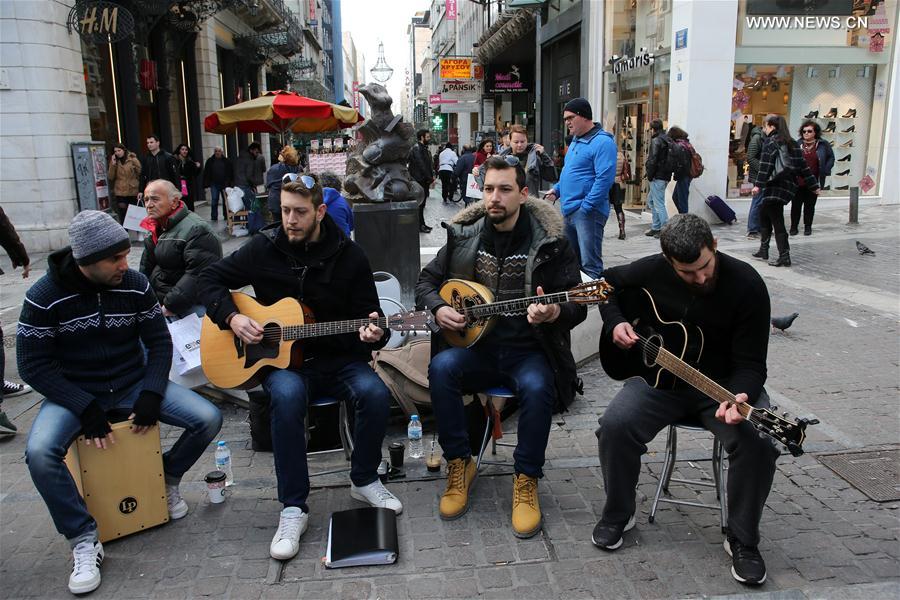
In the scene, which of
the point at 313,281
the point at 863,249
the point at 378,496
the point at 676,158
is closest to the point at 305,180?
the point at 313,281

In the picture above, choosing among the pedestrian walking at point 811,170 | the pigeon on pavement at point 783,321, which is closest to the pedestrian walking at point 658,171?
the pedestrian walking at point 811,170

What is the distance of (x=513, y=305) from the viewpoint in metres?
3.72

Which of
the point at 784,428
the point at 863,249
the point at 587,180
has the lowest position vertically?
the point at 863,249

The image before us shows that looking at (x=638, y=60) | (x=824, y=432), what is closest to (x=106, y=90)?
(x=638, y=60)

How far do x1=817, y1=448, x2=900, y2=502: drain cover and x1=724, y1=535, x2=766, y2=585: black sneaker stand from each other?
3.60 feet

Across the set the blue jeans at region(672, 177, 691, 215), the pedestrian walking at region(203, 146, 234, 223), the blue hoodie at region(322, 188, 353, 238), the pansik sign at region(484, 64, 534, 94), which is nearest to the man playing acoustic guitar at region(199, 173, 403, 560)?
the blue hoodie at region(322, 188, 353, 238)

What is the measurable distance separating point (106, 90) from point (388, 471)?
14.1 meters

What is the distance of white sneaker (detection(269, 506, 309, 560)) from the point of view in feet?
11.1

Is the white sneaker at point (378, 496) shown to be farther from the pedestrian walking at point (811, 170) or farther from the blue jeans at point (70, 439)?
the pedestrian walking at point (811, 170)

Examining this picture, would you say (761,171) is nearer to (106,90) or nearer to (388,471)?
(388,471)

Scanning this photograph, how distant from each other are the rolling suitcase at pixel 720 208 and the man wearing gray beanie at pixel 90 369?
450 inches

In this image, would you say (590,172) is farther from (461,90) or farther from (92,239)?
(461,90)

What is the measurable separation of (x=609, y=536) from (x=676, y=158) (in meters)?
10.2

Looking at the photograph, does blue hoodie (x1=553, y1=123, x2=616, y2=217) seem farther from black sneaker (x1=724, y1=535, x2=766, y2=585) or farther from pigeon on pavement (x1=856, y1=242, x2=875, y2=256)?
pigeon on pavement (x1=856, y1=242, x2=875, y2=256)
